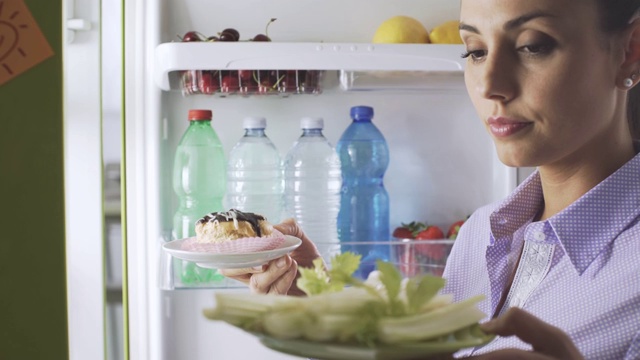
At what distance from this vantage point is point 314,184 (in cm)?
171

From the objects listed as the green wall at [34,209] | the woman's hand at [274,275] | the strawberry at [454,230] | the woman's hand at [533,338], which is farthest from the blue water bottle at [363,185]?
the green wall at [34,209]

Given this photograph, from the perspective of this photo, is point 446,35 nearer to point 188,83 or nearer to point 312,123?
point 312,123

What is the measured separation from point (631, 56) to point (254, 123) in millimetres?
855

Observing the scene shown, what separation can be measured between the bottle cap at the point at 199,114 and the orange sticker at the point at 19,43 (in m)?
1.02

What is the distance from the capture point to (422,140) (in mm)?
1675

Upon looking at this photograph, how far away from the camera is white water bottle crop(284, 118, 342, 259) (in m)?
1.57

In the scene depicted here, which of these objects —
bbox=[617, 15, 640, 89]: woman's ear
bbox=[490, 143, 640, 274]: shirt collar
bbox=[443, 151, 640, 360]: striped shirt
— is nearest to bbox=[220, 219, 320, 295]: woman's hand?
bbox=[443, 151, 640, 360]: striped shirt

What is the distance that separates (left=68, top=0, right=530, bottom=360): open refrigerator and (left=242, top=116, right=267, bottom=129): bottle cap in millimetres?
61

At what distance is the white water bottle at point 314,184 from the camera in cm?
157

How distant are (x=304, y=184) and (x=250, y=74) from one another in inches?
13.1

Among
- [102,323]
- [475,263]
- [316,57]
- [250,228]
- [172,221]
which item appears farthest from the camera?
[172,221]

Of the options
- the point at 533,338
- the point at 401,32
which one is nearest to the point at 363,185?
the point at 401,32

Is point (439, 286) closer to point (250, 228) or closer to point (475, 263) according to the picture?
point (475, 263)

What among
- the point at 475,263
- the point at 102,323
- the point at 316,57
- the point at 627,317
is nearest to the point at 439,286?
the point at 102,323
